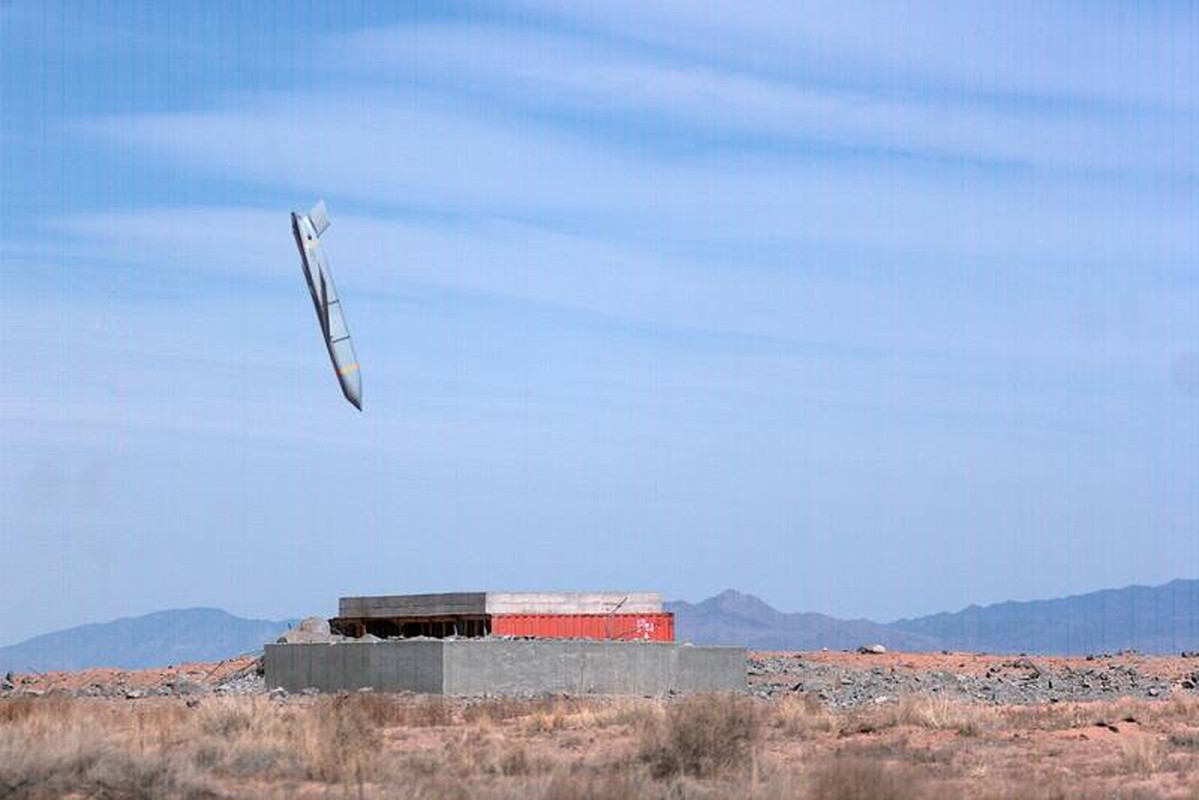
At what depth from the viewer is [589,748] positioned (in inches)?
1161

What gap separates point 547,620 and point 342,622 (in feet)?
23.8

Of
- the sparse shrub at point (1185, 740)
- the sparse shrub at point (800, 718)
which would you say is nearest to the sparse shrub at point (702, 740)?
the sparse shrub at point (800, 718)

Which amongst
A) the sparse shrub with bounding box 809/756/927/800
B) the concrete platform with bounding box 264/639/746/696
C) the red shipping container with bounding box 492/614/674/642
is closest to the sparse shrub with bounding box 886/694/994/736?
the concrete platform with bounding box 264/639/746/696

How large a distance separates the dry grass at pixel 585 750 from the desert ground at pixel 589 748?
0.05 m

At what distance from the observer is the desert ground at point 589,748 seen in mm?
23156

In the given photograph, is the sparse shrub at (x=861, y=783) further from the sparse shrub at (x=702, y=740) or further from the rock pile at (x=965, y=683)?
the rock pile at (x=965, y=683)

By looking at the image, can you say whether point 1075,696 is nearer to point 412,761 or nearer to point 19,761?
point 412,761

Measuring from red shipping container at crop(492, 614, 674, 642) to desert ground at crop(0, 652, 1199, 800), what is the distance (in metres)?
9.24

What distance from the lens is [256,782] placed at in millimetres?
24375

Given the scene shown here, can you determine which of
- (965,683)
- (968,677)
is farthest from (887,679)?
(968,677)

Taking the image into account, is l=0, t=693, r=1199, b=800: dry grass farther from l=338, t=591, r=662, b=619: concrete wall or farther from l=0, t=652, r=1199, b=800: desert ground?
l=338, t=591, r=662, b=619: concrete wall

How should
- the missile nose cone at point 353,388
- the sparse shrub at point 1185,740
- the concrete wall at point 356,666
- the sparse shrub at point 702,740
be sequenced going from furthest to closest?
the missile nose cone at point 353,388
the concrete wall at point 356,666
the sparse shrub at point 1185,740
the sparse shrub at point 702,740

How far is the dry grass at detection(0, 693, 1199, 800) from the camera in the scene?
23125mm

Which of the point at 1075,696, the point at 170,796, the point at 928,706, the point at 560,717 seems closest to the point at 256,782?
the point at 170,796
